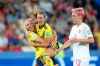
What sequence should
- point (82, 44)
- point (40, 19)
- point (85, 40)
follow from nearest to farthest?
point (85, 40), point (82, 44), point (40, 19)

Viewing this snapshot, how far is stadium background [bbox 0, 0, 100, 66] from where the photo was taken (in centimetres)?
1215

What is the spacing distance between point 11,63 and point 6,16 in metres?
2.90

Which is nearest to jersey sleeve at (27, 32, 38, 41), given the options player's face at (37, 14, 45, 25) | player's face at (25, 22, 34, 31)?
player's face at (25, 22, 34, 31)

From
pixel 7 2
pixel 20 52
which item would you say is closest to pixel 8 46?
pixel 20 52

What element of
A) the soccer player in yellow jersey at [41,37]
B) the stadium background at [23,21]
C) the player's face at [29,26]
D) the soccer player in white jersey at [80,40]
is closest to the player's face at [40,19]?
the soccer player in yellow jersey at [41,37]

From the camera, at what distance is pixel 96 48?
13562mm

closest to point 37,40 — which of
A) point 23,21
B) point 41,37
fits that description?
point 41,37

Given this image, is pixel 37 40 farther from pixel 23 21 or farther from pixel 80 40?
pixel 23 21

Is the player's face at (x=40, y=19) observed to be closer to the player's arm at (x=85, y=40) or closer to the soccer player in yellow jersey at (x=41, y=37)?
the soccer player in yellow jersey at (x=41, y=37)

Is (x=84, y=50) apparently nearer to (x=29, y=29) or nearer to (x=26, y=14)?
(x=29, y=29)

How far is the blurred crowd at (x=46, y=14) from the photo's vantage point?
13.5 meters

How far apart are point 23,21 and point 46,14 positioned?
73 centimetres

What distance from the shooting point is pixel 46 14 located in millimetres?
14359

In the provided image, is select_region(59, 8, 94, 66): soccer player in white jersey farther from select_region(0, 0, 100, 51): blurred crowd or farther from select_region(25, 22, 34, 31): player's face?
select_region(0, 0, 100, 51): blurred crowd
